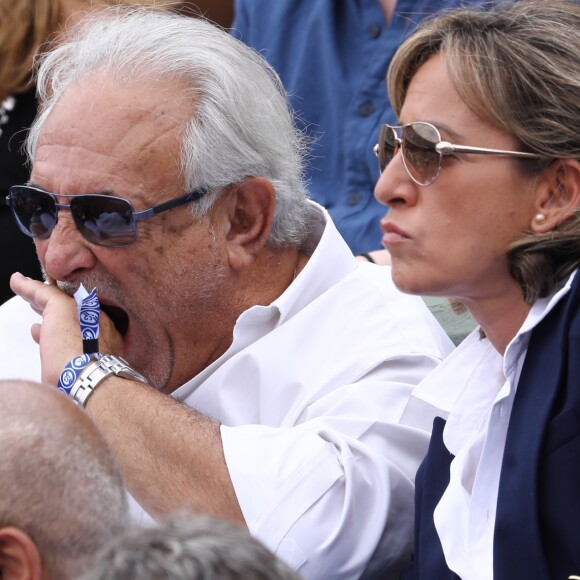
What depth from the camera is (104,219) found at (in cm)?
301

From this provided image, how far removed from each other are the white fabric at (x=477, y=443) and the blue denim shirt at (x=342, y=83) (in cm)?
119

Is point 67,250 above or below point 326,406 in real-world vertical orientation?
above

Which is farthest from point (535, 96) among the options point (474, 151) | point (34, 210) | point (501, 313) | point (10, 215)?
point (10, 215)

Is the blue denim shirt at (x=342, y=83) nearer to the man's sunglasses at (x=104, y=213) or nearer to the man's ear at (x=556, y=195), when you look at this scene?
the man's sunglasses at (x=104, y=213)

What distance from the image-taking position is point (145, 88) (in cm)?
305

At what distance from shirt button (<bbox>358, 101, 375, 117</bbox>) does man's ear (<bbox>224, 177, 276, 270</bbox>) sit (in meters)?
0.72

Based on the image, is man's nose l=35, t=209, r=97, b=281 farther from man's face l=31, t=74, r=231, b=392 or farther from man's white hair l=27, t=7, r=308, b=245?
man's white hair l=27, t=7, r=308, b=245

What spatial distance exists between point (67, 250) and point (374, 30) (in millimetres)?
1325

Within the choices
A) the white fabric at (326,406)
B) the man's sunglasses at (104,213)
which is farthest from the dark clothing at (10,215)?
the man's sunglasses at (104,213)

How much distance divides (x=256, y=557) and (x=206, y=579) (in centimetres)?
8

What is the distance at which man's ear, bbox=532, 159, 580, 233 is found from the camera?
2.29 m

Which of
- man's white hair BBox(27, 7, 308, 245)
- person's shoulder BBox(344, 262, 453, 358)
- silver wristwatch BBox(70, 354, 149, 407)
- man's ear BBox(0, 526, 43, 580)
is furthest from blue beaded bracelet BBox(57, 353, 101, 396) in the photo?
Answer: man's ear BBox(0, 526, 43, 580)

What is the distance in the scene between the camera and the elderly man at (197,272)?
2773 millimetres

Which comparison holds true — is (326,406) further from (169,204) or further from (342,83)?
(342,83)
